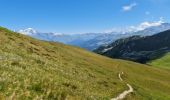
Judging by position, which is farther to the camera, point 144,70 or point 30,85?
point 144,70

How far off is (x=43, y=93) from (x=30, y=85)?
50.9 inches

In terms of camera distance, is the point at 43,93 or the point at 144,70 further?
the point at 144,70

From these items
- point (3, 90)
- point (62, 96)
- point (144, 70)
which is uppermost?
point (3, 90)

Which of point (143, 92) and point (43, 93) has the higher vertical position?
point (43, 93)

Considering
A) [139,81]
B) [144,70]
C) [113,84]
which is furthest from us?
[144,70]

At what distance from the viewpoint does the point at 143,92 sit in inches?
2515

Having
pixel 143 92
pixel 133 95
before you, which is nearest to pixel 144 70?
pixel 143 92

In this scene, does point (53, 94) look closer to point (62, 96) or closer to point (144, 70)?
point (62, 96)

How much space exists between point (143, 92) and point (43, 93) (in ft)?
138

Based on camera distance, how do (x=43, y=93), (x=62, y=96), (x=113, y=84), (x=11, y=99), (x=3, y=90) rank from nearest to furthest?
1. (x=11, y=99)
2. (x=3, y=90)
3. (x=43, y=93)
4. (x=62, y=96)
5. (x=113, y=84)

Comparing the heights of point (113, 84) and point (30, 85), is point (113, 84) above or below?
below

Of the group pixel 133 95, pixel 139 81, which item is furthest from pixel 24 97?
pixel 139 81

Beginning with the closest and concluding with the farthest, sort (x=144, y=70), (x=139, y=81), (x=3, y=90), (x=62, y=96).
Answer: (x=3, y=90) < (x=62, y=96) < (x=139, y=81) < (x=144, y=70)

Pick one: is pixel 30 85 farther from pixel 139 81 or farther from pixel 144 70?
pixel 144 70
